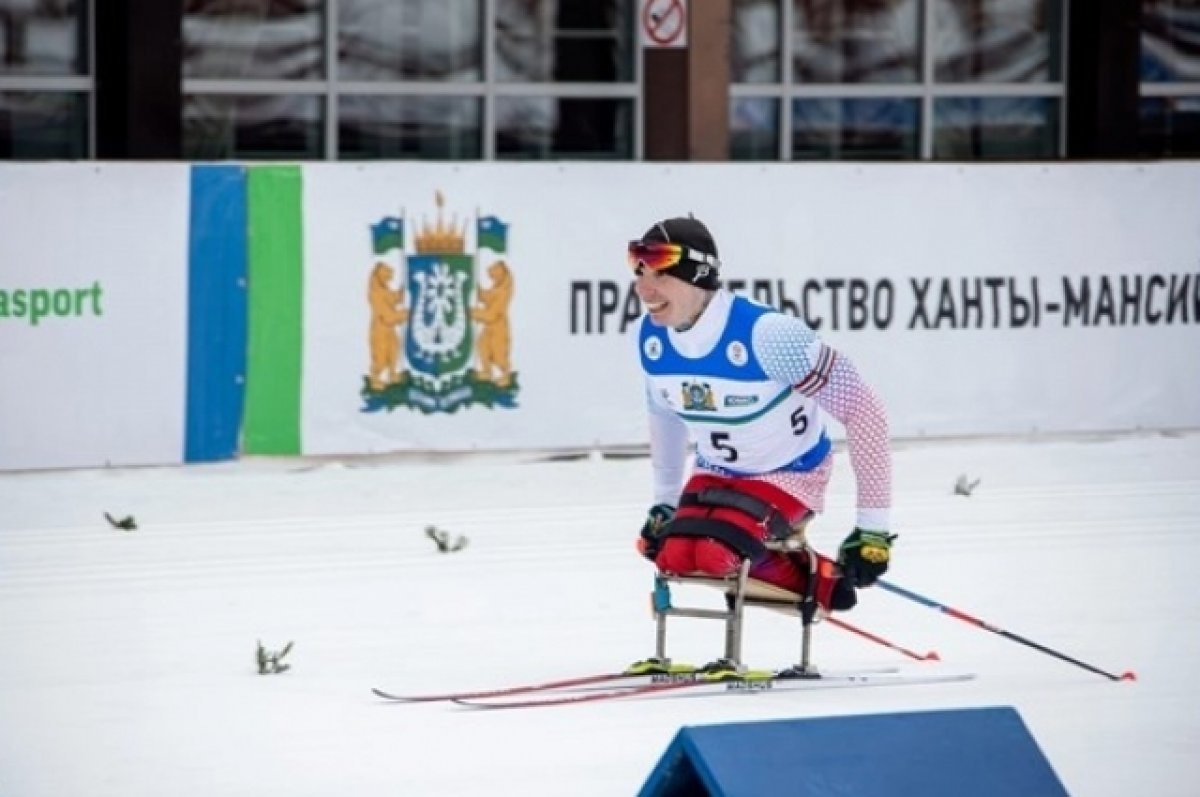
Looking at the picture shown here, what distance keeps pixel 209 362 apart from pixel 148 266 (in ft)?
1.77

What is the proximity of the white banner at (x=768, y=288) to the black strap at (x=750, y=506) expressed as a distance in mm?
5696

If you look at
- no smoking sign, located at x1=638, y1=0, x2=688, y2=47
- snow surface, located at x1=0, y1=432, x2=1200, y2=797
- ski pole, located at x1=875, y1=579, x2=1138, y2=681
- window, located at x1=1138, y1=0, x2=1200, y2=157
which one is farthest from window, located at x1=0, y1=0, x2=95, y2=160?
ski pole, located at x1=875, y1=579, x2=1138, y2=681

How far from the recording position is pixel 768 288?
15664 millimetres

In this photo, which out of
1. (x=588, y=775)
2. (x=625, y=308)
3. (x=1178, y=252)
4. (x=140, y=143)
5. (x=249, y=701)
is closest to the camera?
(x=588, y=775)

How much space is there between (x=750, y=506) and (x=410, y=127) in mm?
11485

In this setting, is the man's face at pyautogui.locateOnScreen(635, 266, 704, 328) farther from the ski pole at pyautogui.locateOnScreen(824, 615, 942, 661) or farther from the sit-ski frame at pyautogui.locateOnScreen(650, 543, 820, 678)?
the ski pole at pyautogui.locateOnScreen(824, 615, 942, 661)

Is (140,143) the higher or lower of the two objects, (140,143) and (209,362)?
the higher

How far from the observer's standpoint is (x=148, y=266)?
14.4 m

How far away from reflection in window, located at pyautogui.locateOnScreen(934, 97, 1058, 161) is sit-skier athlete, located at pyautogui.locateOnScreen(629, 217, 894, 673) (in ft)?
42.2

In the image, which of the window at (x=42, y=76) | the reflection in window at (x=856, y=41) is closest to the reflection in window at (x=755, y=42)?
the reflection in window at (x=856, y=41)

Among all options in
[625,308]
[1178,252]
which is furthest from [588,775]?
[1178,252]

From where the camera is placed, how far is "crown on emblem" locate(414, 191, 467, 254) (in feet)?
48.9

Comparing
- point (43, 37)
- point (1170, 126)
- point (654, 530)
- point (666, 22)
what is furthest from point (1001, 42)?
point (654, 530)

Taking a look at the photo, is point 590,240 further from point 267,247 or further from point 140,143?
point 140,143
